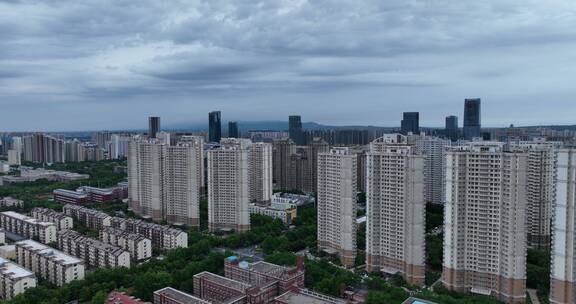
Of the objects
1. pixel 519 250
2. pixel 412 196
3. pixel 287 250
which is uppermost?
pixel 412 196

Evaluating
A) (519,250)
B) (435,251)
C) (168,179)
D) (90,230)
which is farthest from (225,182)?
(519,250)

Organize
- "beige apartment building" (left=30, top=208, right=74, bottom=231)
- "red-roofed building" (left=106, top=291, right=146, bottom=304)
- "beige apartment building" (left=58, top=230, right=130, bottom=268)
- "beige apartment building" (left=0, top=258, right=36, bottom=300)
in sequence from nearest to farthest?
"red-roofed building" (left=106, top=291, right=146, bottom=304), "beige apartment building" (left=0, top=258, right=36, bottom=300), "beige apartment building" (left=58, top=230, right=130, bottom=268), "beige apartment building" (left=30, top=208, right=74, bottom=231)

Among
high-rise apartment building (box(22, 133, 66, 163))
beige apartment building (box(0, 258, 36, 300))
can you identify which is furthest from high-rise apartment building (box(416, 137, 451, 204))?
high-rise apartment building (box(22, 133, 66, 163))

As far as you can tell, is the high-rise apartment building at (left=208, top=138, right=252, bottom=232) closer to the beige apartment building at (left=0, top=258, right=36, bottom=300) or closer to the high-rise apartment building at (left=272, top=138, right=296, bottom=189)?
the beige apartment building at (left=0, top=258, right=36, bottom=300)

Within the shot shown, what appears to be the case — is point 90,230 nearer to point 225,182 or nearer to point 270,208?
point 225,182

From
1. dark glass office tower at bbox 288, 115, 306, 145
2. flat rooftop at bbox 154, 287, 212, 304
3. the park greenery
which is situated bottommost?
the park greenery

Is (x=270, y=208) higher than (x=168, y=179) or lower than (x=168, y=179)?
lower
